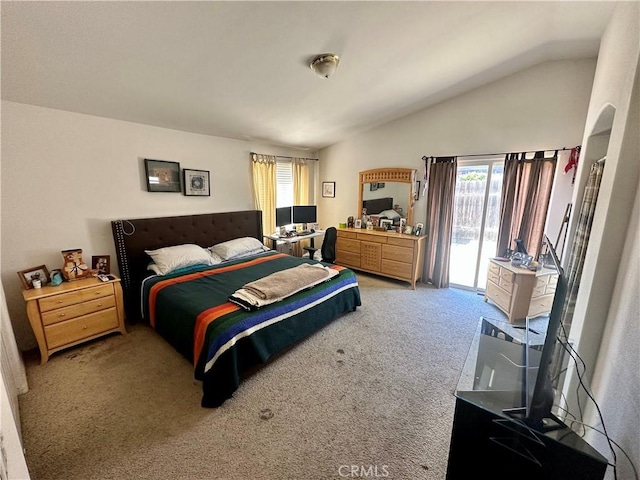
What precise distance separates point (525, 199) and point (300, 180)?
11.5ft

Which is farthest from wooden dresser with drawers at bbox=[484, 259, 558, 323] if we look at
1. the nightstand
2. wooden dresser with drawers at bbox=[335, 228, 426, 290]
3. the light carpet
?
the nightstand

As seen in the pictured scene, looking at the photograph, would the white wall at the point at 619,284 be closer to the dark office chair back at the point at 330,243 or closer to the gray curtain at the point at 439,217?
the gray curtain at the point at 439,217

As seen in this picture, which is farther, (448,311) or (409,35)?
(448,311)

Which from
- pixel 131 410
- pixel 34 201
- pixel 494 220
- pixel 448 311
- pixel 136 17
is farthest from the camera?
pixel 494 220

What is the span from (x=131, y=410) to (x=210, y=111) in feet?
9.34

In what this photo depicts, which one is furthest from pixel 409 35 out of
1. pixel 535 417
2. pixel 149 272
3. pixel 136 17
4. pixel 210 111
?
Answer: pixel 149 272

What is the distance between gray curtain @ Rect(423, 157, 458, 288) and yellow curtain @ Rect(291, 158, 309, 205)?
2285mm

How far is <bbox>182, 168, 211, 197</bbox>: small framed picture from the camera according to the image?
3.44 metres

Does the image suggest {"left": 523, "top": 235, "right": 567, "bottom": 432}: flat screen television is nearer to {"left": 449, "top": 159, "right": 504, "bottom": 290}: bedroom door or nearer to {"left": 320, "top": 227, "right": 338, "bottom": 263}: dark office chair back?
{"left": 449, "top": 159, "right": 504, "bottom": 290}: bedroom door

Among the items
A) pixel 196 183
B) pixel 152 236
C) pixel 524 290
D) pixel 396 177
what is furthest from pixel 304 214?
pixel 524 290

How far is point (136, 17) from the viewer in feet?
4.92

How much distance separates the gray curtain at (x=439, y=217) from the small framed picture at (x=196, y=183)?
10.9 ft

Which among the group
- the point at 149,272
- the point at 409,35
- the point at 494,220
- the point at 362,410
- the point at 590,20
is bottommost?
the point at 362,410

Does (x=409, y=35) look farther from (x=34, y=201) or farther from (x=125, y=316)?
(x=125, y=316)
